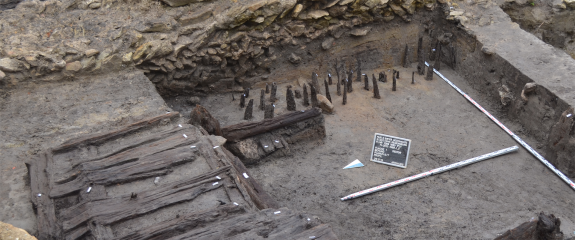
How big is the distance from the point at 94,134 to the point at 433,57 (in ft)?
20.0

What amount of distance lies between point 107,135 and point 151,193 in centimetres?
126

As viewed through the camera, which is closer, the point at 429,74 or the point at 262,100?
the point at 262,100

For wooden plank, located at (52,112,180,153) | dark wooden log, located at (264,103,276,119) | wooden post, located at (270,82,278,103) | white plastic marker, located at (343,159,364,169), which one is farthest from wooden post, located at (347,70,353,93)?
wooden plank, located at (52,112,180,153)

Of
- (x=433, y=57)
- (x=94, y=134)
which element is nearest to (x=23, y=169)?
(x=94, y=134)

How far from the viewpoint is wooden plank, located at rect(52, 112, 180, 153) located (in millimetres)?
5020

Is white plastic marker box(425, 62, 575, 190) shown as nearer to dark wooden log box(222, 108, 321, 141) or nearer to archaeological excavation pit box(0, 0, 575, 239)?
archaeological excavation pit box(0, 0, 575, 239)

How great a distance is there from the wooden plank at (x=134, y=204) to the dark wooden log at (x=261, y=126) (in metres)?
1.85

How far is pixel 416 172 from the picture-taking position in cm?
629

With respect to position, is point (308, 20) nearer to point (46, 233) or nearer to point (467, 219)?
point (467, 219)

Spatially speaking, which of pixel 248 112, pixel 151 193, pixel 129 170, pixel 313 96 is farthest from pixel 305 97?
pixel 151 193

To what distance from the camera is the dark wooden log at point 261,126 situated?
6312 mm

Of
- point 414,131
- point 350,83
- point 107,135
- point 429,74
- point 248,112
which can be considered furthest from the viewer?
point 429,74

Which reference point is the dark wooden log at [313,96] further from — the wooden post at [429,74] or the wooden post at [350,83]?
the wooden post at [429,74]

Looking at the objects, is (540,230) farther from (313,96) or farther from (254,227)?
(313,96)
